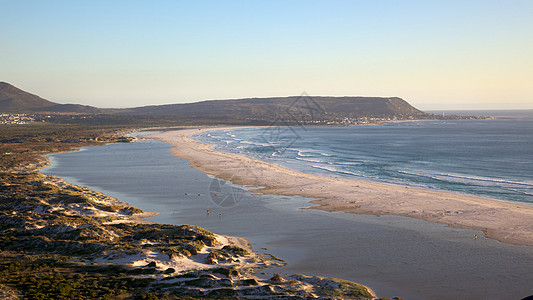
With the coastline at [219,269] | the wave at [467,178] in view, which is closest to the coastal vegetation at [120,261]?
the coastline at [219,269]

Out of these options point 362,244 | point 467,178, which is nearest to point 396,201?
point 362,244

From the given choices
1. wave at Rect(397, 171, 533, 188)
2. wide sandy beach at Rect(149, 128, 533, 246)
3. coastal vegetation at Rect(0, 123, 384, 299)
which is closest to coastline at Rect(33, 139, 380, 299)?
coastal vegetation at Rect(0, 123, 384, 299)

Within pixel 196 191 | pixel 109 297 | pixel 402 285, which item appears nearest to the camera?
pixel 109 297

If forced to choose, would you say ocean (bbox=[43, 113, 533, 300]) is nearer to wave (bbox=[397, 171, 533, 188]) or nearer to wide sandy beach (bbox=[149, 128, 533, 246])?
wave (bbox=[397, 171, 533, 188])

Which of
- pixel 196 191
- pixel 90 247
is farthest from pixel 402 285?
pixel 196 191

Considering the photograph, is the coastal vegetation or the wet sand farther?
the wet sand

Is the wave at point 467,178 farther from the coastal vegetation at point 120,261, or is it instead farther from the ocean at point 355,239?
the coastal vegetation at point 120,261

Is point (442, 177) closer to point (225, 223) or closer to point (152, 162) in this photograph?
point (225, 223)

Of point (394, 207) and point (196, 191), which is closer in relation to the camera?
point (394, 207)
